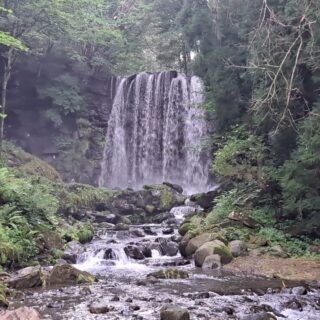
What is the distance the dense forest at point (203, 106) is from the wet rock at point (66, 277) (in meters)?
1.68

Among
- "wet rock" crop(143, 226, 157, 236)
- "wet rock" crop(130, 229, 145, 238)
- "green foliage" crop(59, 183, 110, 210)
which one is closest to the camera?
"wet rock" crop(130, 229, 145, 238)

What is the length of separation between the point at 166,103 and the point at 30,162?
9.03 meters

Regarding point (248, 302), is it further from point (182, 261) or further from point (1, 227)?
point (1, 227)

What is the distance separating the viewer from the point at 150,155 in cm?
2831

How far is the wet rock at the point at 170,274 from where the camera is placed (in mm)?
10134

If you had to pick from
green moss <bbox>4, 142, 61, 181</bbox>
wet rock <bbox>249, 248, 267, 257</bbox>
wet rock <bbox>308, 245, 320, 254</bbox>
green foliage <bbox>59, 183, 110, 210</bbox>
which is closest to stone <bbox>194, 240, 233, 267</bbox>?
wet rock <bbox>249, 248, 267, 257</bbox>

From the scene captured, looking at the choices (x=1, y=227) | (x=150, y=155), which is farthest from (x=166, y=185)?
Result: (x=1, y=227)

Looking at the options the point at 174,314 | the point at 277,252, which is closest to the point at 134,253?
the point at 277,252

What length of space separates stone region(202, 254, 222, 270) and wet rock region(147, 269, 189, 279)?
3.82 ft

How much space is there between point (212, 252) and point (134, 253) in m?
2.44

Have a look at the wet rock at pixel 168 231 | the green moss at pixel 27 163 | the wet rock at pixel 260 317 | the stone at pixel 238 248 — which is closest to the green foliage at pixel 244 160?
the wet rock at pixel 168 231

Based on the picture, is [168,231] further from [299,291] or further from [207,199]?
[299,291]

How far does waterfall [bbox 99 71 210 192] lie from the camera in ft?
88.0

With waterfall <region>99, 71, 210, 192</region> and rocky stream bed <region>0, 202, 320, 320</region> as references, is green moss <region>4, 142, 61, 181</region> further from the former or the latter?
rocky stream bed <region>0, 202, 320, 320</region>
